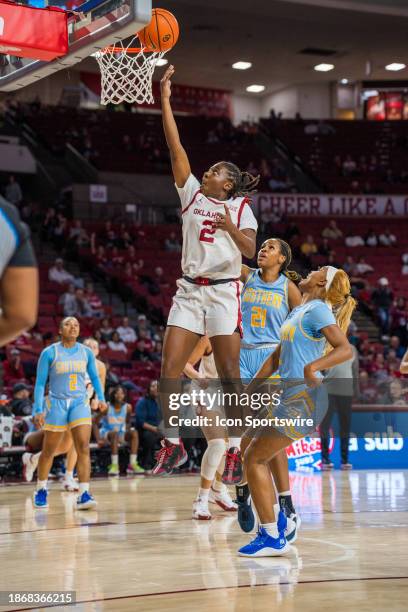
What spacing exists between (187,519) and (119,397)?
6193 mm

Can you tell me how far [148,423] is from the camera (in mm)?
15328

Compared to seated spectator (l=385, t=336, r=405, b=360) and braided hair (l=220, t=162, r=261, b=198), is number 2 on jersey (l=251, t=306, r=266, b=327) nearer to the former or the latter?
braided hair (l=220, t=162, r=261, b=198)

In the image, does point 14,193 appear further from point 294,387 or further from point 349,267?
point 294,387

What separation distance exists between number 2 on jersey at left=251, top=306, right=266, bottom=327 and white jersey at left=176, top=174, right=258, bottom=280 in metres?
1.12

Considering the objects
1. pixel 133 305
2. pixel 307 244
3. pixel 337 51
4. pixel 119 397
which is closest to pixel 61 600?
pixel 119 397

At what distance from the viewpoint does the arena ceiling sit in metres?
24.7

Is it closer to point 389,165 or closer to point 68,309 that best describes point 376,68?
point 389,165

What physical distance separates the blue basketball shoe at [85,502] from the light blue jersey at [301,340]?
3.99 metres

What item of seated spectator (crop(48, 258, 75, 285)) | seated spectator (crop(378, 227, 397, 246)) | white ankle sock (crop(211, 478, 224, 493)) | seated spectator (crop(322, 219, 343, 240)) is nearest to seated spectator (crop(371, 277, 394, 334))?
seated spectator (crop(378, 227, 397, 246))

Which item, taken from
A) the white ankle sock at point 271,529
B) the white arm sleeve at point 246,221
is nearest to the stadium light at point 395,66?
the white arm sleeve at point 246,221

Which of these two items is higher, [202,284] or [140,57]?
[140,57]

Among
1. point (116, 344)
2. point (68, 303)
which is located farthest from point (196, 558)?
point (68, 303)

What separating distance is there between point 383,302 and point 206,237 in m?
17.2

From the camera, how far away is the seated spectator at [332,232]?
2669 cm
